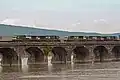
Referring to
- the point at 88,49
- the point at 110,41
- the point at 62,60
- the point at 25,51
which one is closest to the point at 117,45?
the point at 110,41

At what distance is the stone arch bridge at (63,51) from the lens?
297ft

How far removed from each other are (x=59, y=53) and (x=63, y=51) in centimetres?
259

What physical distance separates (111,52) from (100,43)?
4.12m

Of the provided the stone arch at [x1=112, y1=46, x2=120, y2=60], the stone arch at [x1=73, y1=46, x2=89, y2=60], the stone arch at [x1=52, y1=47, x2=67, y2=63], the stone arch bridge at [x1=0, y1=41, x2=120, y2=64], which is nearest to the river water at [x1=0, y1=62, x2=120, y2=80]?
the stone arch bridge at [x1=0, y1=41, x2=120, y2=64]

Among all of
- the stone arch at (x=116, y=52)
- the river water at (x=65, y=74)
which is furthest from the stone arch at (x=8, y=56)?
the stone arch at (x=116, y=52)

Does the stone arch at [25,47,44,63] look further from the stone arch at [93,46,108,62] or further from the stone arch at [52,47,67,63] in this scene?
the stone arch at [93,46,108,62]

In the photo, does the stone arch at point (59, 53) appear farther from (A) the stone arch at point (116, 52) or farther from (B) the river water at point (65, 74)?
(B) the river water at point (65, 74)

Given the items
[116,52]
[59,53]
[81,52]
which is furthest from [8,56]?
[116,52]

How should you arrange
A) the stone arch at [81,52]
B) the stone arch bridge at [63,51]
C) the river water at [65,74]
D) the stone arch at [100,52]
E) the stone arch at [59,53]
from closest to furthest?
the river water at [65,74], the stone arch bridge at [63,51], the stone arch at [59,53], the stone arch at [81,52], the stone arch at [100,52]

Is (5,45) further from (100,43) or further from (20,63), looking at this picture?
(100,43)

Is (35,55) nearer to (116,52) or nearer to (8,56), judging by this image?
(8,56)

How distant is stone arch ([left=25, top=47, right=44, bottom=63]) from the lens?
95.2 m

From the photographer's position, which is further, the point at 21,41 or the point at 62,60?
the point at 62,60

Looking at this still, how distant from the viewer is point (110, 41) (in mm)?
103312
